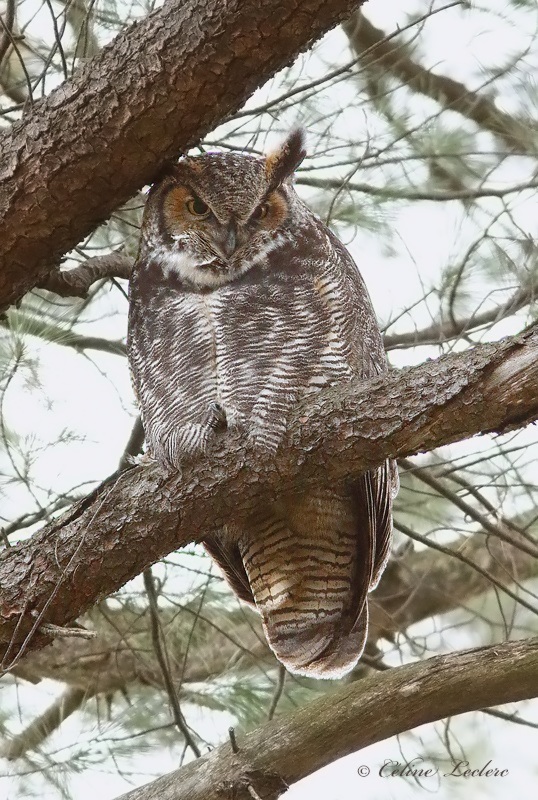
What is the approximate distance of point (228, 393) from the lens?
201 cm

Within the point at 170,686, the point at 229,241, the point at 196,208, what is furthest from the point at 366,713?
the point at 196,208

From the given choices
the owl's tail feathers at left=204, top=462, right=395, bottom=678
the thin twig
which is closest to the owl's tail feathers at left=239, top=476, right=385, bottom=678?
the owl's tail feathers at left=204, top=462, right=395, bottom=678

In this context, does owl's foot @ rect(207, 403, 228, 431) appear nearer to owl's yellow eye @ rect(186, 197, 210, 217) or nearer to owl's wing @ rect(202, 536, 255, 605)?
owl's wing @ rect(202, 536, 255, 605)

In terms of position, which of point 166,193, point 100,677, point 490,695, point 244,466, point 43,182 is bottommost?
point 490,695

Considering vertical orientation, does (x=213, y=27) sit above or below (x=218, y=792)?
above

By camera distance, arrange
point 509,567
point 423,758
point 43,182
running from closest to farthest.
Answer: point 43,182
point 423,758
point 509,567

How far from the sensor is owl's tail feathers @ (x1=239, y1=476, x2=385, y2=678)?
2.15 m

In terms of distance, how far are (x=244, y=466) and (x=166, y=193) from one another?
77cm

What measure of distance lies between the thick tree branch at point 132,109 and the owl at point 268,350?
24 centimetres

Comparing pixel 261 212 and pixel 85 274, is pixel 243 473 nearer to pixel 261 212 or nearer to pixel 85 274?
pixel 261 212

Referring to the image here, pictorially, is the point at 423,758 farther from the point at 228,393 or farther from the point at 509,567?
the point at 228,393

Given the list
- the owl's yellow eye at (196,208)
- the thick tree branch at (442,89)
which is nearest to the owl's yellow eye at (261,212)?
the owl's yellow eye at (196,208)

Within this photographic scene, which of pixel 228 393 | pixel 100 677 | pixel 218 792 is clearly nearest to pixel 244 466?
pixel 228 393

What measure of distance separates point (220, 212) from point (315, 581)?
35.6 inches
